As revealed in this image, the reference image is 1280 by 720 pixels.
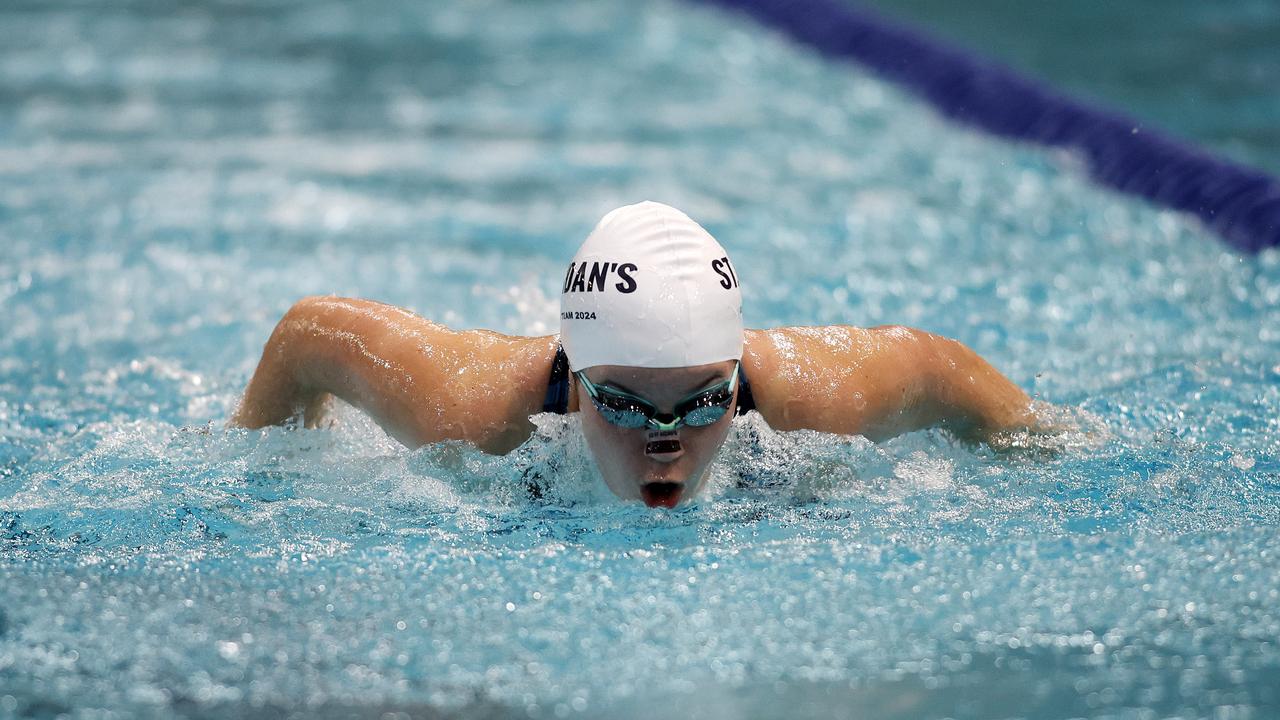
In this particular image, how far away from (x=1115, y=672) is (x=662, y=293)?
41.5 inches

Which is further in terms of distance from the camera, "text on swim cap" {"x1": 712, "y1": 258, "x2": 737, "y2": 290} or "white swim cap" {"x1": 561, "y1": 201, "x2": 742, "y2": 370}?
"text on swim cap" {"x1": 712, "y1": 258, "x2": 737, "y2": 290}

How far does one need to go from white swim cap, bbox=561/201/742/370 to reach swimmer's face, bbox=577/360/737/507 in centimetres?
2

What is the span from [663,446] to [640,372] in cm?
15

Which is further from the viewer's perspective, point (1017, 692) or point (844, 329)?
point (844, 329)

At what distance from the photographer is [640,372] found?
275 cm

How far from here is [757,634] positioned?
8.30 ft

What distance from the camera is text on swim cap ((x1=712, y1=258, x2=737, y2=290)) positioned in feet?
9.37

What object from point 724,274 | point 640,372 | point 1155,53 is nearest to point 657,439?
point 640,372

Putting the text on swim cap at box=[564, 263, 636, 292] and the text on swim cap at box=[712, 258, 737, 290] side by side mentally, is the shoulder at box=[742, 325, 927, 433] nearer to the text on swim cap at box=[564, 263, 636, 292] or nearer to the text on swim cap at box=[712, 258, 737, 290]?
the text on swim cap at box=[712, 258, 737, 290]

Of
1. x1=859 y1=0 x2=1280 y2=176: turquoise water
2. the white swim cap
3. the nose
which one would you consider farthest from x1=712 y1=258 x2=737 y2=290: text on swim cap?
x1=859 y1=0 x2=1280 y2=176: turquoise water

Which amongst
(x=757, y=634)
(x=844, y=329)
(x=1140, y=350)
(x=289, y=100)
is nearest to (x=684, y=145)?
(x=289, y=100)

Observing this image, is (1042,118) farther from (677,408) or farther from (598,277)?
(677,408)

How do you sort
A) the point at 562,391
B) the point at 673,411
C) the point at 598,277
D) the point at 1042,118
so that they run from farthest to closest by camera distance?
the point at 1042,118 → the point at 562,391 → the point at 598,277 → the point at 673,411

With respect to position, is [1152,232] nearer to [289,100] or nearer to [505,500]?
[505,500]
